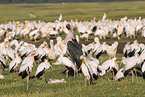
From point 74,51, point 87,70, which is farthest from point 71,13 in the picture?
point 87,70

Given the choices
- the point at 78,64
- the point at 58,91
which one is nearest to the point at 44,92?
the point at 58,91

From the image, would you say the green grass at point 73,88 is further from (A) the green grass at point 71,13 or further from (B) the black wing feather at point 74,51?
(A) the green grass at point 71,13

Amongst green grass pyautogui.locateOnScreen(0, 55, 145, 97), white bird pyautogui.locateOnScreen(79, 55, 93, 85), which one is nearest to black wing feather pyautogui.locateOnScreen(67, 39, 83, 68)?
green grass pyautogui.locateOnScreen(0, 55, 145, 97)

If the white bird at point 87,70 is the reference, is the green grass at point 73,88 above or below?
below

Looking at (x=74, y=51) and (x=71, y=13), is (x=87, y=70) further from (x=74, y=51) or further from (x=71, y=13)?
(x=71, y=13)

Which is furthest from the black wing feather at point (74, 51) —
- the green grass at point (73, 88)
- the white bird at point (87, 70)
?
the white bird at point (87, 70)

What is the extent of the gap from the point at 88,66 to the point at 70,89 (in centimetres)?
98

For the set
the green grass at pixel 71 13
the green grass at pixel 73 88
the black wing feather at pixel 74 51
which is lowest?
the green grass at pixel 71 13

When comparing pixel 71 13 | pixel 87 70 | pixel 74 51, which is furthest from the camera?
pixel 71 13

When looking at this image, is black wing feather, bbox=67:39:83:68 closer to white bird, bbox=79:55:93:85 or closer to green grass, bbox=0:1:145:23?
white bird, bbox=79:55:93:85

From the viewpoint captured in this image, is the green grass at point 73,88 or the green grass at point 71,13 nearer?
the green grass at point 73,88

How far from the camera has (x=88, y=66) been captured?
29.3 feet

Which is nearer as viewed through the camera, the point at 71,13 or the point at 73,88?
the point at 73,88

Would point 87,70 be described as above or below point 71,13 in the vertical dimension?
above
